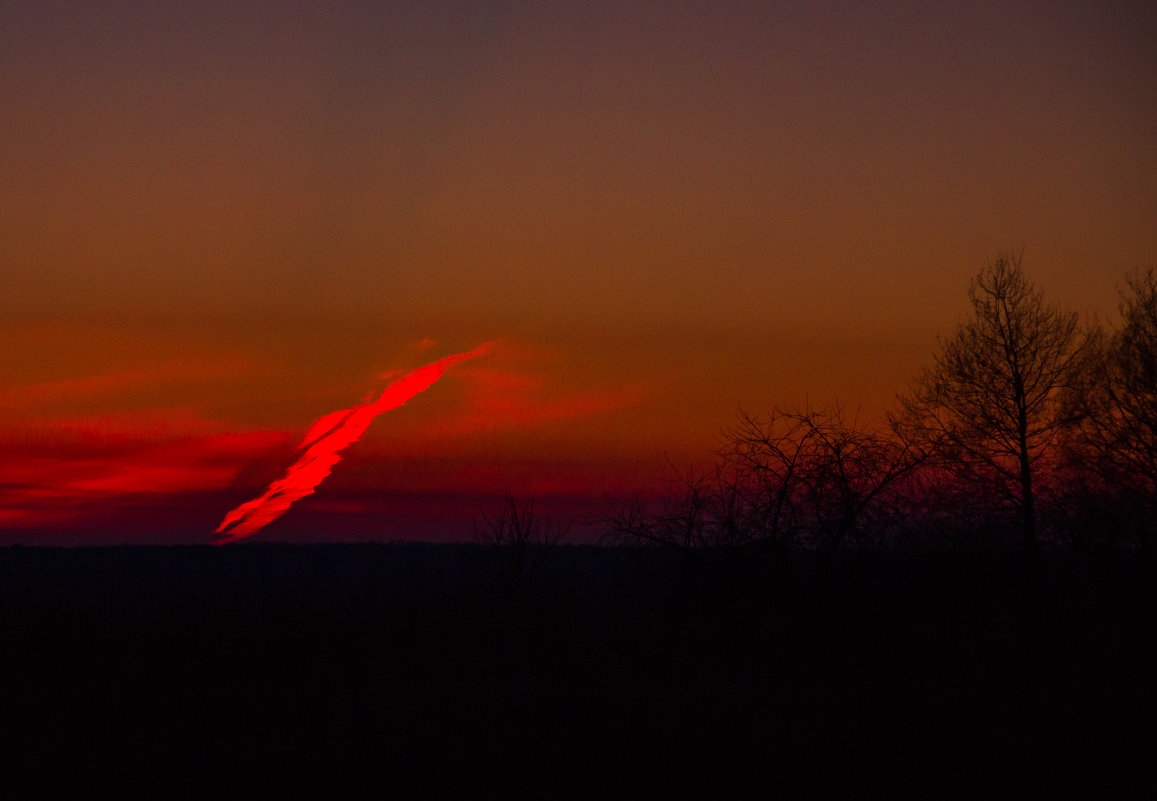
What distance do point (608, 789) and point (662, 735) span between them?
1339mm

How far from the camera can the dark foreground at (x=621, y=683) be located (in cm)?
984

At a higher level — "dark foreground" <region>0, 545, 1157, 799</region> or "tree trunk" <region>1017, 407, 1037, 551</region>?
"tree trunk" <region>1017, 407, 1037, 551</region>

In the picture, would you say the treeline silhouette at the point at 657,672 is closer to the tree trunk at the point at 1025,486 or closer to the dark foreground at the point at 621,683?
the dark foreground at the point at 621,683

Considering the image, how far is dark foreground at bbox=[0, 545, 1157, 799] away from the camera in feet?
32.3

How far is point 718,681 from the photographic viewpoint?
12984 millimetres

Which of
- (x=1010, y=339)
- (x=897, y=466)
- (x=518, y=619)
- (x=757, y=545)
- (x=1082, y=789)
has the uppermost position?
(x=1010, y=339)

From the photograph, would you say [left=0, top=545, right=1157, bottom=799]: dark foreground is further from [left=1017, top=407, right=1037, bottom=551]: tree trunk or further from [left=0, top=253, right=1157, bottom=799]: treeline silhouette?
[left=1017, top=407, right=1037, bottom=551]: tree trunk

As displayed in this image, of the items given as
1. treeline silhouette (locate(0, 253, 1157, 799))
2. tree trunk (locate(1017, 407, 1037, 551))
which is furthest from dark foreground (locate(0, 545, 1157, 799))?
tree trunk (locate(1017, 407, 1037, 551))

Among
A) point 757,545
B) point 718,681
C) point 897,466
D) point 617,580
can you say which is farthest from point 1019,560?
point 718,681

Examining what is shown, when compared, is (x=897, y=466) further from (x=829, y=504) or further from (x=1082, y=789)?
(x=1082, y=789)

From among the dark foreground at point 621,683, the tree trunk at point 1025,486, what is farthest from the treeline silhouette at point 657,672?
the tree trunk at point 1025,486

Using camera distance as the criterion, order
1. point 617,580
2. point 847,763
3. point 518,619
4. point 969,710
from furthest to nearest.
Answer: point 617,580
point 518,619
point 969,710
point 847,763

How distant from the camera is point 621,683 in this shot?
1256 centimetres

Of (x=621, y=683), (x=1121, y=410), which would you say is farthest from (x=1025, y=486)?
(x=621, y=683)
